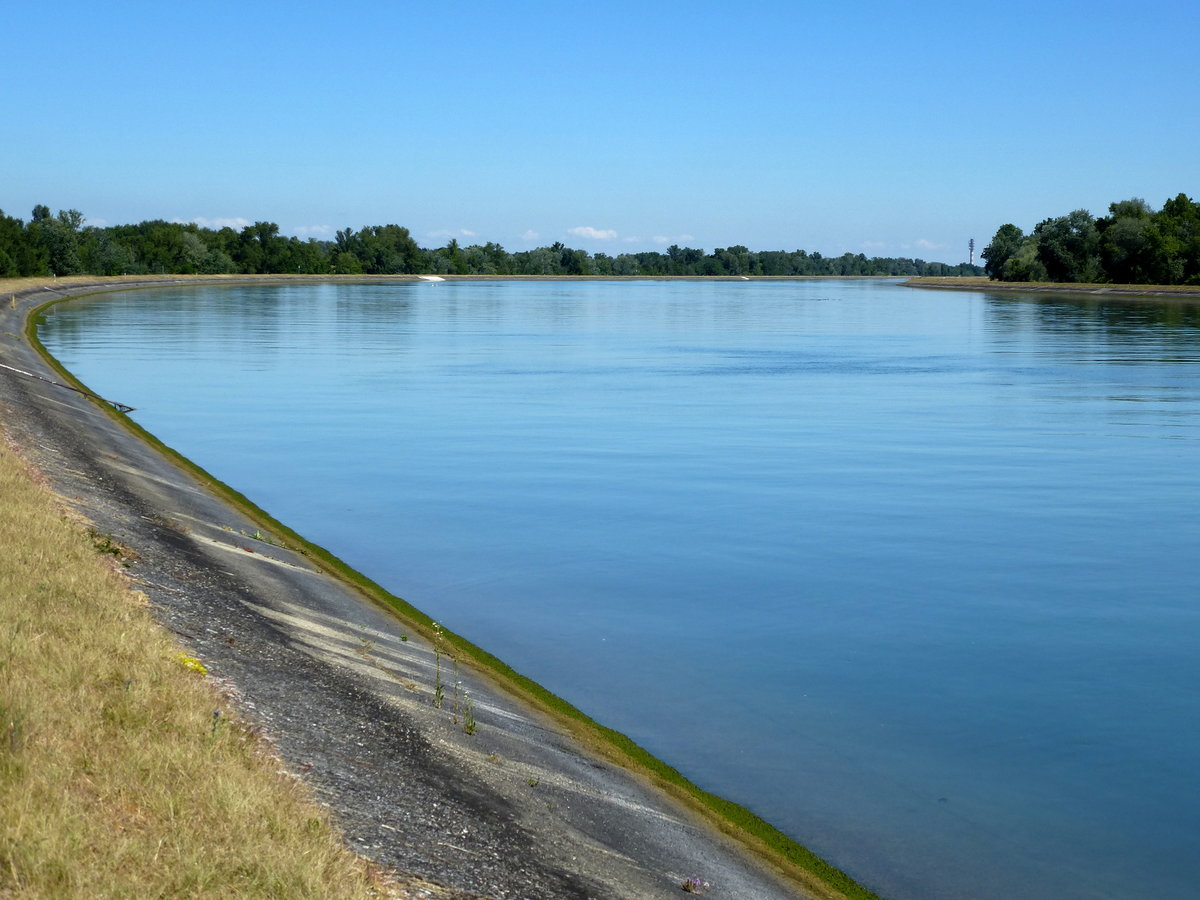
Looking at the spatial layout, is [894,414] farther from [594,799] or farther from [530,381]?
[594,799]

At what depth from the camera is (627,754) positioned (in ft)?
49.4

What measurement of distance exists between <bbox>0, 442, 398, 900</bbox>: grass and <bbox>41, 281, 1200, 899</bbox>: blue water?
6.21 meters

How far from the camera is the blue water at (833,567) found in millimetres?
14250

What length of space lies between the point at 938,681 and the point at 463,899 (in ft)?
35.1

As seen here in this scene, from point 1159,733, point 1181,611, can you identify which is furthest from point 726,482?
point 1159,733

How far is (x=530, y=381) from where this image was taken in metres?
63.6

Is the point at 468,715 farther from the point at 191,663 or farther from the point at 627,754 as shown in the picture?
the point at 191,663

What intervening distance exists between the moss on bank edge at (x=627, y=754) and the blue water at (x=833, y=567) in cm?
41

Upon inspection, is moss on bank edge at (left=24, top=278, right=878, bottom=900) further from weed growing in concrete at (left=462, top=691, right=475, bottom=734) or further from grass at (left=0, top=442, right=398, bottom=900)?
grass at (left=0, top=442, right=398, bottom=900)

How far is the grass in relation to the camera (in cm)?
812

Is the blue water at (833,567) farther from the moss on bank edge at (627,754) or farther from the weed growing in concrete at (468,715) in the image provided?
the weed growing in concrete at (468,715)

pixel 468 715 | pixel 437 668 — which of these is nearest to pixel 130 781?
pixel 468 715

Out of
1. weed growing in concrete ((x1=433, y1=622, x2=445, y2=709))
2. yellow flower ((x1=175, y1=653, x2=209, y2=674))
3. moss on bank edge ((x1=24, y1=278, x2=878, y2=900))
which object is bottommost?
moss on bank edge ((x1=24, y1=278, x2=878, y2=900))

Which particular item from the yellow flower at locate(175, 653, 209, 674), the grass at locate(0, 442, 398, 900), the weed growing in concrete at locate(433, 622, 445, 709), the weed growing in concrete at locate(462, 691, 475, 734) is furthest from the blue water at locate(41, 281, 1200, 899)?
the grass at locate(0, 442, 398, 900)
